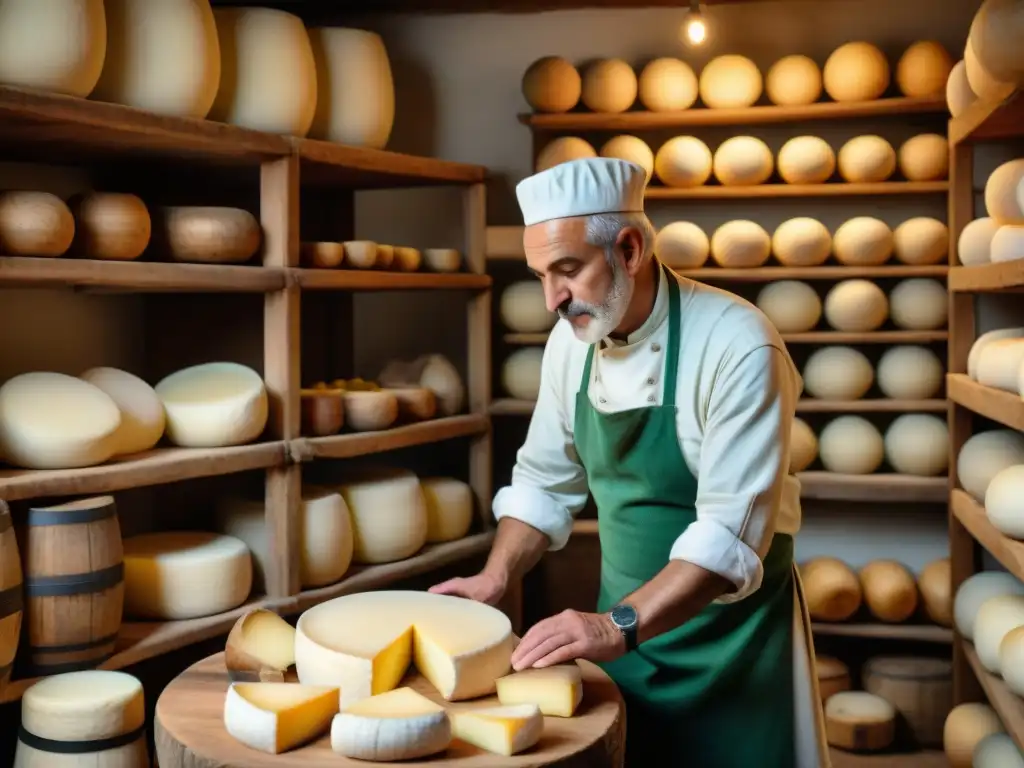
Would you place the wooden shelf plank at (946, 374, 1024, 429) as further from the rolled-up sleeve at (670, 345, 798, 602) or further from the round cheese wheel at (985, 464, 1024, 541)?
the rolled-up sleeve at (670, 345, 798, 602)

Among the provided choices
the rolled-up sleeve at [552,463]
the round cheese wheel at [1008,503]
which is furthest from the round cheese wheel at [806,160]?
the rolled-up sleeve at [552,463]

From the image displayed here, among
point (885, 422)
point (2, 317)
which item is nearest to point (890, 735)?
point (885, 422)

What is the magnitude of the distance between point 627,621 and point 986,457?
1914mm

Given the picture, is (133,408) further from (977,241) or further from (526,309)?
(977,241)

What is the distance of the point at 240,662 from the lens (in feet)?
5.87

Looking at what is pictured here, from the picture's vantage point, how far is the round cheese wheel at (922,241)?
3.94m

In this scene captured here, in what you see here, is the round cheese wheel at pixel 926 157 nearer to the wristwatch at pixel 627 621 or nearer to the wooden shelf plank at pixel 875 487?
the wooden shelf plank at pixel 875 487

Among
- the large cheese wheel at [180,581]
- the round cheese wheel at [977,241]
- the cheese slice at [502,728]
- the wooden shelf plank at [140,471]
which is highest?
the round cheese wheel at [977,241]

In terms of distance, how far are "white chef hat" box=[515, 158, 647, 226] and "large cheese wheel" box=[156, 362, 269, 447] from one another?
44.4 inches

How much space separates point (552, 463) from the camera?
2.38m

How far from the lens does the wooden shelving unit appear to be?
8.29ft

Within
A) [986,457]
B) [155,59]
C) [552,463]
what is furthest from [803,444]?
[155,59]

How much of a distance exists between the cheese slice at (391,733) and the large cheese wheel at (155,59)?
1759 mm

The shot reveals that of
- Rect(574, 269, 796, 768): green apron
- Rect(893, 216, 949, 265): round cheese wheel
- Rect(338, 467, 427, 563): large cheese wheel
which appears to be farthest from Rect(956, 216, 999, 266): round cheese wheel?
Rect(338, 467, 427, 563): large cheese wheel
